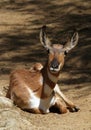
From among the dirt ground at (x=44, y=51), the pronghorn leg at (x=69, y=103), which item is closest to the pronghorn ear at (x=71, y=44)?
the pronghorn leg at (x=69, y=103)

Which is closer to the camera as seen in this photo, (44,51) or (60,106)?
(60,106)

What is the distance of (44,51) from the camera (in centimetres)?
1520

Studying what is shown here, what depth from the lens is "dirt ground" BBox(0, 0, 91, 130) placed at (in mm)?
9523

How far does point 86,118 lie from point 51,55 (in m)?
1.28

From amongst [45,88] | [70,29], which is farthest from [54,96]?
[70,29]

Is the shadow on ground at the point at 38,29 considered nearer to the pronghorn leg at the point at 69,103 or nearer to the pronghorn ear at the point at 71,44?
the pronghorn leg at the point at 69,103

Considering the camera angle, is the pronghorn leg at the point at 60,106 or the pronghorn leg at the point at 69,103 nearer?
the pronghorn leg at the point at 60,106

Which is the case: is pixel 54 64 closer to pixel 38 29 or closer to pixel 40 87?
pixel 40 87

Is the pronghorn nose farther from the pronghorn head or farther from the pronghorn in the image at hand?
the pronghorn

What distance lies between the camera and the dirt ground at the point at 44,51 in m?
9.52

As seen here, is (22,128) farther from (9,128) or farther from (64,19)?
(64,19)

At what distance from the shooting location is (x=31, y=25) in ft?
57.5

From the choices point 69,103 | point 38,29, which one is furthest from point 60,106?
point 38,29

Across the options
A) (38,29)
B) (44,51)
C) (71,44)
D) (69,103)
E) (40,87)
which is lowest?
(38,29)
